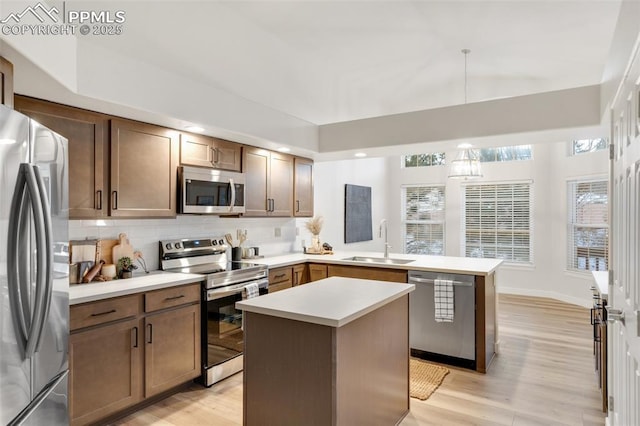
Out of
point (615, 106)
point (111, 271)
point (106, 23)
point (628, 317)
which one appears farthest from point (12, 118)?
point (615, 106)

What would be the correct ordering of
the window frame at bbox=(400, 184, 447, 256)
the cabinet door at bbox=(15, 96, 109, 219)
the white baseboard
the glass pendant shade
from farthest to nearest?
the window frame at bbox=(400, 184, 447, 256) < the white baseboard < the glass pendant shade < the cabinet door at bbox=(15, 96, 109, 219)

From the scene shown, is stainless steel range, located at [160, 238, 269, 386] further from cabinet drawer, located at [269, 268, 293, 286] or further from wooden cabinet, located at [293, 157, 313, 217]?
wooden cabinet, located at [293, 157, 313, 217]

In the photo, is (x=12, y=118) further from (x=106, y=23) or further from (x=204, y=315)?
(x=204, y=315)

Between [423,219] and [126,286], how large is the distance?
619 centimetres

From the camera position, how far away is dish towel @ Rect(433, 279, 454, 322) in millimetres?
3559

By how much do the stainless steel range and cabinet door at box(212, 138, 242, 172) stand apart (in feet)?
2.56

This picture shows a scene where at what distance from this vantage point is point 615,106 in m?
2.12

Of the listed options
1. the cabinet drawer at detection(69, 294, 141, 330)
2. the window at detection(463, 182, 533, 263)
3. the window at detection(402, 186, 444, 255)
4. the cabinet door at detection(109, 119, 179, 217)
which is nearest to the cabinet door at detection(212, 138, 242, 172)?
the cabinet door at detection(109, 119, 179, 217)

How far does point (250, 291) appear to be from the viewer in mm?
3537

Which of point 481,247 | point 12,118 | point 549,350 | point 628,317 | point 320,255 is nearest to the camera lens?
point 12,118

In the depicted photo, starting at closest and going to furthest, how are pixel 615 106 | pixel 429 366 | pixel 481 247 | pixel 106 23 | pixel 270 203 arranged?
pixel 615 106 → pixel 106 23 → pixel 429 366 → pixel 270 203 → pixel 481 247

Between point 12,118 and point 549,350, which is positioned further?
point 549,350

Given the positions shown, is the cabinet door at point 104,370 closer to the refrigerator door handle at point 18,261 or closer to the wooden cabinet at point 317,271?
the refrigerator door handle at point 18,261

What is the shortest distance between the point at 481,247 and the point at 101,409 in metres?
6.52
